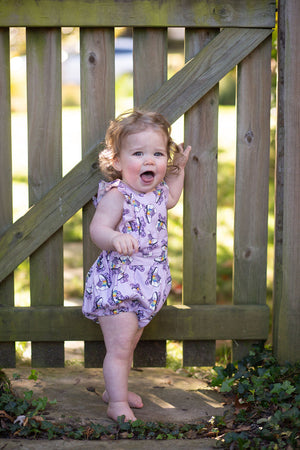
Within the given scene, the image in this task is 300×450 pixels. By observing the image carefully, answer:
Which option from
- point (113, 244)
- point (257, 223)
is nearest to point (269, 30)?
point (257, 223)

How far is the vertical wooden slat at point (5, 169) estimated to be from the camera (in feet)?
9.77

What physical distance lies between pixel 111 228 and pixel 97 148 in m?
0.54

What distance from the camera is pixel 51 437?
8.09 ft

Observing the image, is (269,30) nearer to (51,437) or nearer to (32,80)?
(32,80)

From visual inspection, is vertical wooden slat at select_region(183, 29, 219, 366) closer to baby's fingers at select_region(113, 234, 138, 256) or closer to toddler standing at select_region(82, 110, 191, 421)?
toddler standing at select_region(82, 110, 191, 421)

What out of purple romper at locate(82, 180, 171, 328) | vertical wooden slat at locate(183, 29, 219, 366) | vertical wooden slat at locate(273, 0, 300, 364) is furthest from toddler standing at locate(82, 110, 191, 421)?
vertical wooden slat at locate(273, 0, 300, 364)

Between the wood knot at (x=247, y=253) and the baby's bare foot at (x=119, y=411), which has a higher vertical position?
the wood knot at (x=247, y=253)

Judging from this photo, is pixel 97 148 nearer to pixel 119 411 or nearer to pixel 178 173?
pixel 178 173

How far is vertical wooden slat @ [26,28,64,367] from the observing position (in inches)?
117

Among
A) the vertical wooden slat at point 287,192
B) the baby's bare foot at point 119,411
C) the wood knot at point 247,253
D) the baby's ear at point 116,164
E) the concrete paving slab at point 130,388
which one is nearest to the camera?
the concrete paving slab at point 130,388

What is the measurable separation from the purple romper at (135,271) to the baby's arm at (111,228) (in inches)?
1.3

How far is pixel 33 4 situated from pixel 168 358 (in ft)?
7.59

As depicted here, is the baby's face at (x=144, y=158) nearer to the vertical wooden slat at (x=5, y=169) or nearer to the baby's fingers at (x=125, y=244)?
the baby's fingers at (x=125, y=244)

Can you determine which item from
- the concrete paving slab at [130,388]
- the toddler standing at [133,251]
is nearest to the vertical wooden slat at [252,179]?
the concrete paving slab at [130,388]
